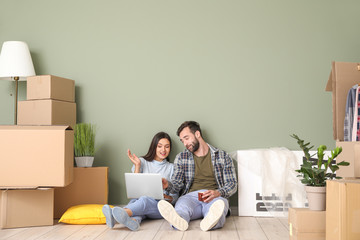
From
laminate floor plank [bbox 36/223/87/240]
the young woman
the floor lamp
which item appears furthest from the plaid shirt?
the floor lamp

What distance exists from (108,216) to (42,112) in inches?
42.1

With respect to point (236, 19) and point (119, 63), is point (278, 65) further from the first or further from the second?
point (119, 63)

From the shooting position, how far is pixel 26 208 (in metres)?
2.94

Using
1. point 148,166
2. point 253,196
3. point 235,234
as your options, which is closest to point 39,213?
point 148,166

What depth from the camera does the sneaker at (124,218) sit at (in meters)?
2.75

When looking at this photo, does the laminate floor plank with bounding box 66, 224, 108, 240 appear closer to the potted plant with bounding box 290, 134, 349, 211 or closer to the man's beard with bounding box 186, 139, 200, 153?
the man's beard with bounding box 186, 139, 200, 153

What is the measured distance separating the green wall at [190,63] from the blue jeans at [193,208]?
0.51 m

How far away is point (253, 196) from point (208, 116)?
0.77 m

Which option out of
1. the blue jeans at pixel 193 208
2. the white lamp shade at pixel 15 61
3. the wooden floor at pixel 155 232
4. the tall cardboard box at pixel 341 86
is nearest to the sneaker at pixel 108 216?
the wooden floor at pixel 155 232

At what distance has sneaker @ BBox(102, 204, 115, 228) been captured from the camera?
2814 mm

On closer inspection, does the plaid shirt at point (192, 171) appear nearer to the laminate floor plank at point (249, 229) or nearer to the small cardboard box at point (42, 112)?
the laminate floor plank at point (249, 229)

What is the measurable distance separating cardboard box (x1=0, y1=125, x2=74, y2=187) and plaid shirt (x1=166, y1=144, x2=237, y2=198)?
0.91 meters

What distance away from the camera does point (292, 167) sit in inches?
134

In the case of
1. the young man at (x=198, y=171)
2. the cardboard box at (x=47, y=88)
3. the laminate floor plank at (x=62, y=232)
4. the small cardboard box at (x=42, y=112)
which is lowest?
the laminate floor plank at (x=62, y=232)
